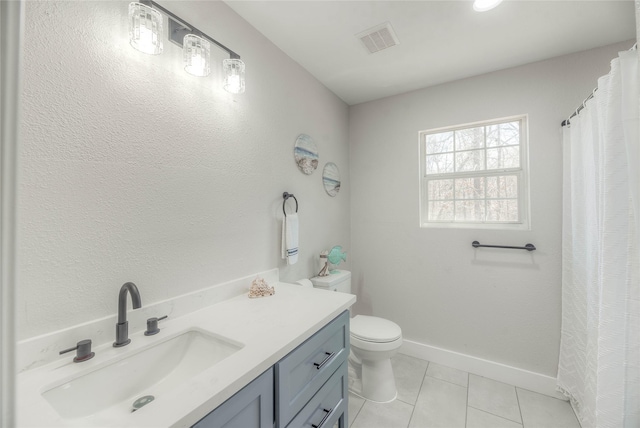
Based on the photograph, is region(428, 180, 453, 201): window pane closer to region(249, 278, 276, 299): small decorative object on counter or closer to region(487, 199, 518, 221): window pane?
region(487, 199, 518, 221): window pane

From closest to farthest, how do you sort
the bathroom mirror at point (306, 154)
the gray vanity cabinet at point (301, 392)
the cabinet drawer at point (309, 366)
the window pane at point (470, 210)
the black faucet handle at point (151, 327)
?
the gray vanity cabinet at point (301, 392)
the cabinet drawer at point (309, 366)
the black faucet handle at point (151, 327)
the bathroom mirror at point (306, 154)
the window pane at point (470, 210)

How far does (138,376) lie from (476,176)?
8.27 feet

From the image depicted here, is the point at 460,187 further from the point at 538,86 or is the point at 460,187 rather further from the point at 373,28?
the point at 373,28

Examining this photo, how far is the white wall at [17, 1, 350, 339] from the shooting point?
2.64ft

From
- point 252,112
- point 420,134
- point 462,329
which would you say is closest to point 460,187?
point 420,134

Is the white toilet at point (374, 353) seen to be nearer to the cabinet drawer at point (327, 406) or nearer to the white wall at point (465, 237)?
the cabinet drawer at point (327, 406)

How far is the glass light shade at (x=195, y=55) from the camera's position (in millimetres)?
1143

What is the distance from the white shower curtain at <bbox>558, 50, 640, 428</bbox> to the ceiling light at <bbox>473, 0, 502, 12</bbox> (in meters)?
0.62

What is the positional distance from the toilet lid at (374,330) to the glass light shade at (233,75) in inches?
67.5

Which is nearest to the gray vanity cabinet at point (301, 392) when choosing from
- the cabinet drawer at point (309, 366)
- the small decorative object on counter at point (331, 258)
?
the cabinet drawer at point (309, 366)

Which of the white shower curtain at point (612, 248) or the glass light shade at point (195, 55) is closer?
the white shower curtain at point (612, 248)

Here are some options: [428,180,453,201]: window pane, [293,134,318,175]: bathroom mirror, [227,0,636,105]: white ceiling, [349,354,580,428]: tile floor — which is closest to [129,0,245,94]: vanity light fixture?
[227,0,636,105]: white ceiling

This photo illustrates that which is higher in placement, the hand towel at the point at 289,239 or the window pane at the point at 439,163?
the window pane at the point at 439,163

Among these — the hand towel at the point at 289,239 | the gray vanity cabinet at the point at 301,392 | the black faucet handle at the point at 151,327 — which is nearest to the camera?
the gray vanity cabinet at the point at 301,392
